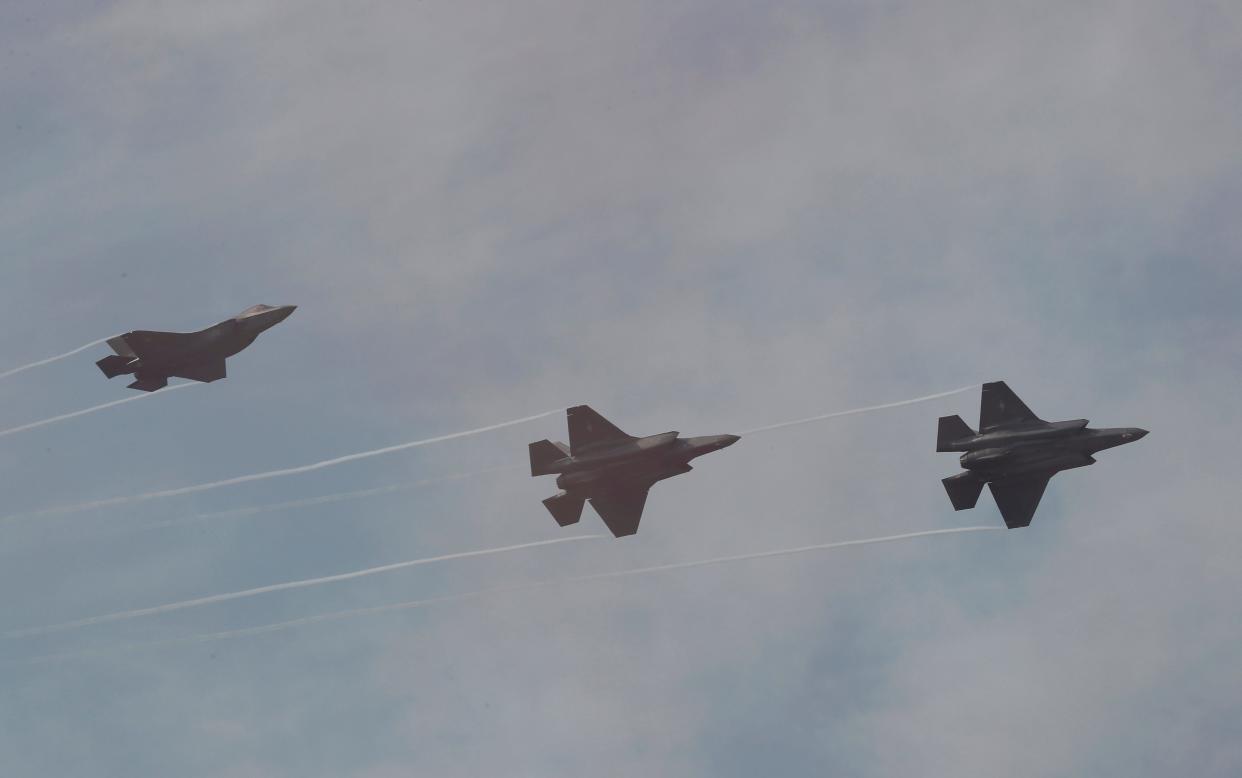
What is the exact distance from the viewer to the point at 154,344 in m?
78.8

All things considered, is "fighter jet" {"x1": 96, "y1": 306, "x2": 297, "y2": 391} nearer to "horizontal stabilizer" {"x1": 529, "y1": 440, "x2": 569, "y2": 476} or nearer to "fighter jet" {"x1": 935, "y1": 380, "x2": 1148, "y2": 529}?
"horizontal stabilizer" {"x1": 529, "y1": 440, "x2": 569, "y2": 476}

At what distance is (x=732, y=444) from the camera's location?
75750mm

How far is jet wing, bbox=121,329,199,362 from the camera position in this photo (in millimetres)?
78500

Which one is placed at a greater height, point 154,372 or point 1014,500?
point 154,372

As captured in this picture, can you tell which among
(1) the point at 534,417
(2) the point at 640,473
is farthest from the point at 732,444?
(1) the point at 534,417

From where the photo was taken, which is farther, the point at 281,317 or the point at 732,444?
the point at 281,317

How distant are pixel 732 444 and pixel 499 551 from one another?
16236 millimetres

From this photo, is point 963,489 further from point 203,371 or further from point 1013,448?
point 203,371

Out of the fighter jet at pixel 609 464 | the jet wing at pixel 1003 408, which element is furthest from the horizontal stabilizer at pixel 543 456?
the jet wing at pixel 1003 408

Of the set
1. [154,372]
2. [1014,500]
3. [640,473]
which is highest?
[154,372]

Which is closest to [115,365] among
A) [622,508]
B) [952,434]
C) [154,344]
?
[154,344]

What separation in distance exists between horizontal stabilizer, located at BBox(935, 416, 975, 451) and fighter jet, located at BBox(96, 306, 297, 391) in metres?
42.3

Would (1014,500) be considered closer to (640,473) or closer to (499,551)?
(640,473)

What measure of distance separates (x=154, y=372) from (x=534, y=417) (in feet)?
78.5
